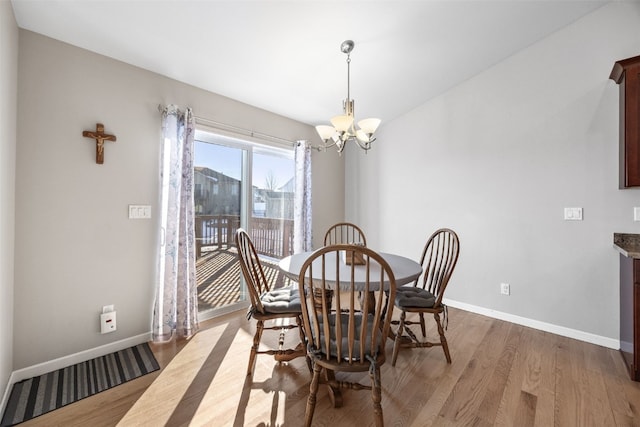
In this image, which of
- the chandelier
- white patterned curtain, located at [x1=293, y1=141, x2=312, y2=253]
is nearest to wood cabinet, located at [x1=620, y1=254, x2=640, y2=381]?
the chandelier

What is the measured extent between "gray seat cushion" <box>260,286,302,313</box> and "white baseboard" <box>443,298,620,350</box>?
2.23 metres

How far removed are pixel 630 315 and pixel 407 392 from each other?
1.76 meters

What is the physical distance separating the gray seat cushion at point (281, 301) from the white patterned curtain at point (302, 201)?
1.41 metres

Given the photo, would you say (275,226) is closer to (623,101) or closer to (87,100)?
(87,100)

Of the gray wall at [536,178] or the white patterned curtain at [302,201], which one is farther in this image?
the white patterned curtain at [302,201]

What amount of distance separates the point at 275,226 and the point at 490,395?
276 centimetres

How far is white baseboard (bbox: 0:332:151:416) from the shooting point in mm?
1810

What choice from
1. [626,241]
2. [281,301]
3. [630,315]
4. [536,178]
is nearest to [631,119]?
[536,178]

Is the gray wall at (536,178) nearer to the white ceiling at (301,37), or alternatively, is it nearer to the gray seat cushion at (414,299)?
the white ceiling at (301,37)

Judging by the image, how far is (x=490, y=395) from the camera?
5.74ft

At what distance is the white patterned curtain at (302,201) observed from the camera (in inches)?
144

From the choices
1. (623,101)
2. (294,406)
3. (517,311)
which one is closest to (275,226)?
(294,406)

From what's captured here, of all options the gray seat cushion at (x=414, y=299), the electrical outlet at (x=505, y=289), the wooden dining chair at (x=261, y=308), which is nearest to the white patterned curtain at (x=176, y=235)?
the wooden dining chair at (x=261, y=308)

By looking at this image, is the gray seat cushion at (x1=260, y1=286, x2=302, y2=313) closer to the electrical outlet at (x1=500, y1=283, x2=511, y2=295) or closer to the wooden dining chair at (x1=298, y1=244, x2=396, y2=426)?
the wooden dining chair at (x1=298, y1=244, x2=396, y2=426)
